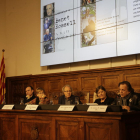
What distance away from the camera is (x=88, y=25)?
6324mm

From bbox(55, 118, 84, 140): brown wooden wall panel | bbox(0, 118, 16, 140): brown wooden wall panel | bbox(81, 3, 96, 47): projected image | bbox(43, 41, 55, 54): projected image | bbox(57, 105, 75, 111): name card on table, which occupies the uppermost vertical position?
bbox(81, 3, 96, 47): projected image

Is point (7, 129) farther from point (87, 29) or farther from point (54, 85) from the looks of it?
point (87, 29)

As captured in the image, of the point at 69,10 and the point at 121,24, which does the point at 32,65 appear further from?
the point at 121,24

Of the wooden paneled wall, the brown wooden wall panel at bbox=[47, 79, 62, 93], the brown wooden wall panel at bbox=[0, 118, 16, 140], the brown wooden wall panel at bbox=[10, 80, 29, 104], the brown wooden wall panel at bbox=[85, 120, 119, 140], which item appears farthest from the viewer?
the brown wooden wall panel at bbox=[10, 80, 29, 104]

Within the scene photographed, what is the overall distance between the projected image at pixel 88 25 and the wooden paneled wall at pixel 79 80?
766mm

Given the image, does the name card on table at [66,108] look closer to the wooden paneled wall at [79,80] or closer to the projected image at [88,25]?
the wooden paneled wall at [79,80]

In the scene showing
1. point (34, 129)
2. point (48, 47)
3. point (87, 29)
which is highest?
point (87, 29)

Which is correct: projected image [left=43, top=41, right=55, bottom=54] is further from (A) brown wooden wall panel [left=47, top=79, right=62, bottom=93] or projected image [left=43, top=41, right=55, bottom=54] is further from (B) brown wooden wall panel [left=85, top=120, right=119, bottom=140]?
(B) brown wooden wall panel [left=85, top=120, right=119, bottom=140]

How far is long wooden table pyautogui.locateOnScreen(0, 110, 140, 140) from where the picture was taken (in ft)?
9.57

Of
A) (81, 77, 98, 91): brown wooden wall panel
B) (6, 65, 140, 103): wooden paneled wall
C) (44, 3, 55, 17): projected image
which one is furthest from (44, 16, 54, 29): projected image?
(81, 77, 98, 91): brown wooden wall panel

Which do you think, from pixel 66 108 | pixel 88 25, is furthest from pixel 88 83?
pixel 66 108

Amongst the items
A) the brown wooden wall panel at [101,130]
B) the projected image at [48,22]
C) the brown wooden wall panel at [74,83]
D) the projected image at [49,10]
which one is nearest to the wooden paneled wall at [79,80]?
the brown wooden wall panel at [74,83]

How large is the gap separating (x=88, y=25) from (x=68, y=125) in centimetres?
354

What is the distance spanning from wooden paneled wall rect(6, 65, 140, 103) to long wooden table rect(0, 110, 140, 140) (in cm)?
224
